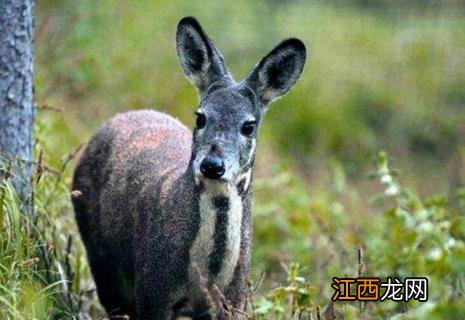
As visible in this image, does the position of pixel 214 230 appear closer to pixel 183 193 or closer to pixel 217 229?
pixel 217 229

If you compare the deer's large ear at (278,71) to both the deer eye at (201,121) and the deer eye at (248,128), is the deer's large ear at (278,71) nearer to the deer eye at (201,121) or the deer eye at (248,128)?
the deer eye at (248,128)

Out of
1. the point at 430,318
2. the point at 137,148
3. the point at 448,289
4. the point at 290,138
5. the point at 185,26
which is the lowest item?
the point at 430,318

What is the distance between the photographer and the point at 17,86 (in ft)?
22.3

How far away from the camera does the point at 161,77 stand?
12.1 metres

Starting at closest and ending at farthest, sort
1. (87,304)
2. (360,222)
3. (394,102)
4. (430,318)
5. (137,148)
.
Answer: (430,318) < (137,148) < (87,304) < (360,222) < (394,102)

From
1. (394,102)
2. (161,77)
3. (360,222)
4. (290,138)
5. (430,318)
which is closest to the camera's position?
(430,318)

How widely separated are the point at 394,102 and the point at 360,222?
4.19m

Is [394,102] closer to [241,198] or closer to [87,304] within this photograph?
[87,304]

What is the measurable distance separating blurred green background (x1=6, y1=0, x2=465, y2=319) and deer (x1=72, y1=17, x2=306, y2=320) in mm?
597

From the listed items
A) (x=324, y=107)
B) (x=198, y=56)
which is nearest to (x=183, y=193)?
(x=198, y=56)

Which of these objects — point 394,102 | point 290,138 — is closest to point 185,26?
point 290,138

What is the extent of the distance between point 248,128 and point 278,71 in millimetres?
519

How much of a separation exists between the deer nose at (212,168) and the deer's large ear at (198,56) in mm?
789

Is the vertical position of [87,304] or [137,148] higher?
[137,148]
